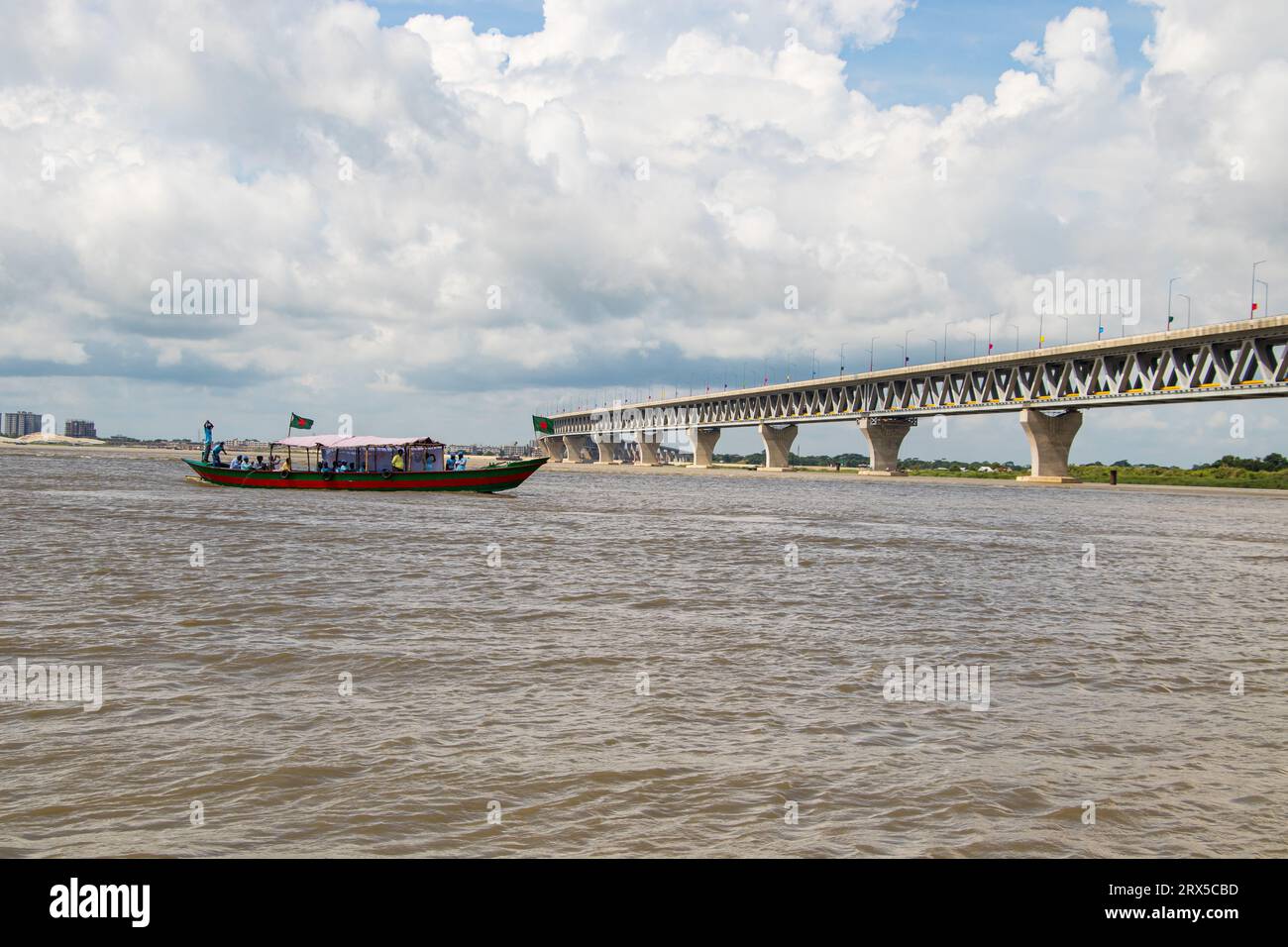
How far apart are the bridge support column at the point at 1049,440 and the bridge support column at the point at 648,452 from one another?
97905mm

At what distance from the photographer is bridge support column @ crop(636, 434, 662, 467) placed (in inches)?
7466

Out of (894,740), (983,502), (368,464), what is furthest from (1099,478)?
(894,740)

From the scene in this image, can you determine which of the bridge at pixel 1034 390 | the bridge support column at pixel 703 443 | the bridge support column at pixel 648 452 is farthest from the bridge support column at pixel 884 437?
the bridge support column at pixel 648 452

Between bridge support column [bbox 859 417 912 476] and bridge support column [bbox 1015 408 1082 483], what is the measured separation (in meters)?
24.0

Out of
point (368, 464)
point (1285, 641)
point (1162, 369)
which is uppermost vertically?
point (1162, 369)

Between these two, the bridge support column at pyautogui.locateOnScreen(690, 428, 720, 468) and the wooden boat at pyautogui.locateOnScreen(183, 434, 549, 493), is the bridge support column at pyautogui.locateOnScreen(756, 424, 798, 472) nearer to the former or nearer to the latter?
the bridge support column at pyautogui.locateOnScreen(690, 428, 720, 468)

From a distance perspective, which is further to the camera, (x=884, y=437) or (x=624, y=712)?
(x=884, y=437)

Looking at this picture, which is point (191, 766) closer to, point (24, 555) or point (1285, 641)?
point (1285, 641)

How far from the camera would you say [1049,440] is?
96.5m

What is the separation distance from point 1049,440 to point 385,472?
2681 inches

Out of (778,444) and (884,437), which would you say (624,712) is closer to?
(884,437)

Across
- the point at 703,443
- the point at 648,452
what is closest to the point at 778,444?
the point at 703,443
